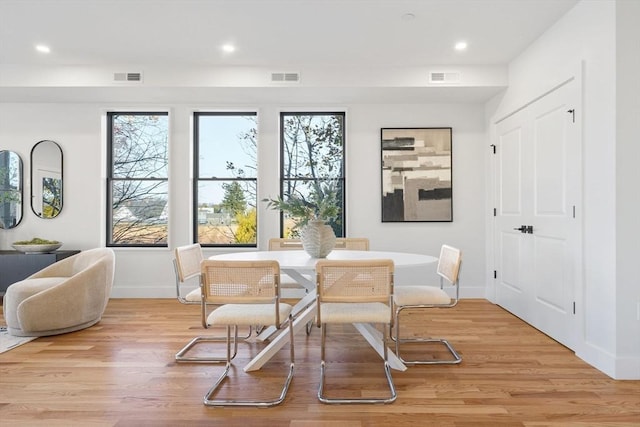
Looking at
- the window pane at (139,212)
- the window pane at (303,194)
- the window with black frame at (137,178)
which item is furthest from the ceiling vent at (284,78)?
the window pane at (139,212)

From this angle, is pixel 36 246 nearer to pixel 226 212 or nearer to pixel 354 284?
pixel 226 212

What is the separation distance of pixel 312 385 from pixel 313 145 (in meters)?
3.31

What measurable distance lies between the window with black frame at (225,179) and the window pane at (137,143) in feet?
1.69

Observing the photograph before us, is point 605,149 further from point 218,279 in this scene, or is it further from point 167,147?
point 167,147

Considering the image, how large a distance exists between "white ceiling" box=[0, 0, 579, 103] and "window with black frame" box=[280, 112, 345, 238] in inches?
34.3

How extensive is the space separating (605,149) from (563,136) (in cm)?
56

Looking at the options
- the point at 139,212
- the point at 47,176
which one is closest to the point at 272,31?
the point at 139,212

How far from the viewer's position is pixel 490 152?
15.2 ft

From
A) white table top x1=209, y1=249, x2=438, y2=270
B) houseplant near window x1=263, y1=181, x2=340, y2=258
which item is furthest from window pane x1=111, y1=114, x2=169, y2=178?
houseplant near window x1=263, y1=181, x2=340, y2=258

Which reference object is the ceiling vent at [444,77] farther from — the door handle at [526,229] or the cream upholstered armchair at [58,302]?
the cream upholstered armchair at [58,302]

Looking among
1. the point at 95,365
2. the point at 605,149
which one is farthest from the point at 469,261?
the point at 95,365

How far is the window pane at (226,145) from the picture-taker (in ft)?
16.5

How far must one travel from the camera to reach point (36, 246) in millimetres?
4426

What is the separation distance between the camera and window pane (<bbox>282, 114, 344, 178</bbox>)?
5.00 meters
